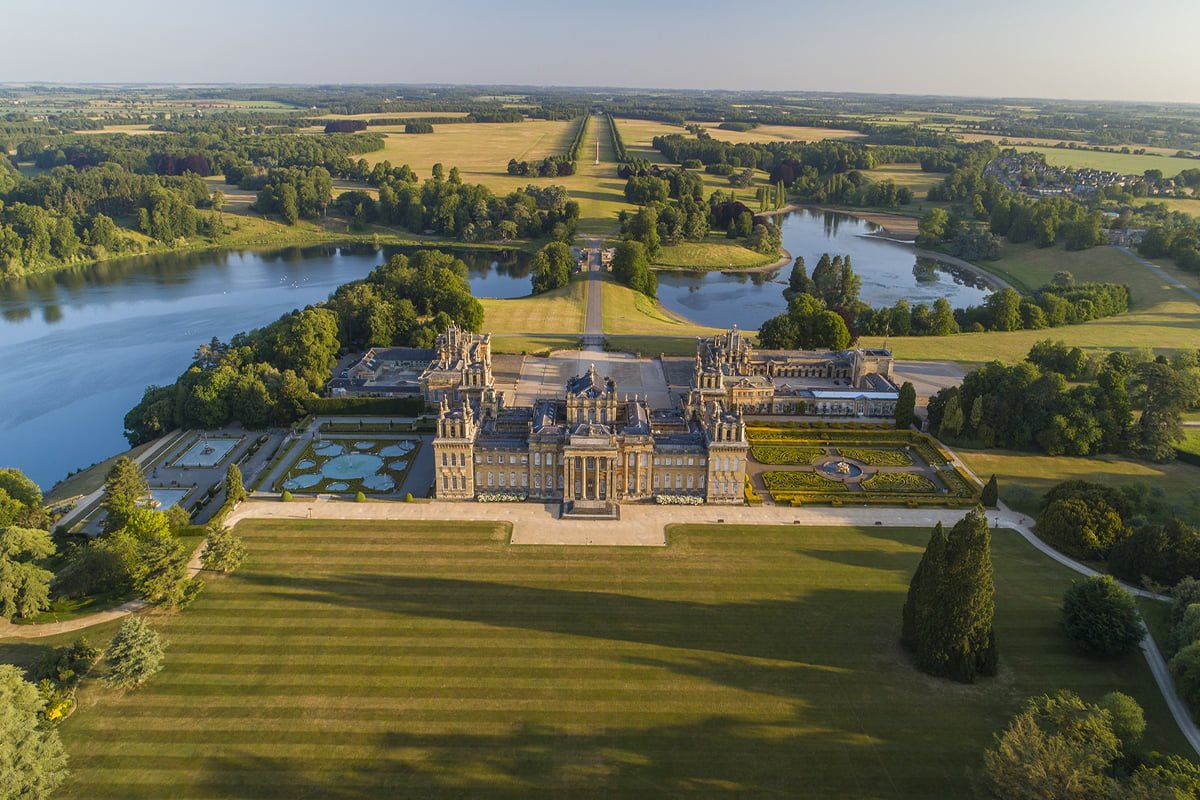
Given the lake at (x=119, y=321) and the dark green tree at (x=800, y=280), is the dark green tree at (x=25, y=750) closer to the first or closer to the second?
the lake at (x=119, y=321)

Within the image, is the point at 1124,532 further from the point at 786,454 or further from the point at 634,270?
the point at 634,270

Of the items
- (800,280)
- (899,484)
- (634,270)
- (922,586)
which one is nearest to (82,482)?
(922,586)

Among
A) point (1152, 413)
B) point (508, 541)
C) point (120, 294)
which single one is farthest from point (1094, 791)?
point (120, 294)

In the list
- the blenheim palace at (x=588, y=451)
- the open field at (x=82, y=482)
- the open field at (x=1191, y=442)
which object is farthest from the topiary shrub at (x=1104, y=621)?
the open field at (x=82, y=482)

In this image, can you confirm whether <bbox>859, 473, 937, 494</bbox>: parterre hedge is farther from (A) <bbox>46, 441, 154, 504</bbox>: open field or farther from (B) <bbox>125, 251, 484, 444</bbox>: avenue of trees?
(A) <bbox>46, 441, 154, 504</bbox>: open field

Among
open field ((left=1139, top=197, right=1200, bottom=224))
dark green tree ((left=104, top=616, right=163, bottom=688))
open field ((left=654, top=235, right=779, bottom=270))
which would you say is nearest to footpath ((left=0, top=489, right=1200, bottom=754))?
dark green tree ((left=104, top=616, right=163, bottom=688))

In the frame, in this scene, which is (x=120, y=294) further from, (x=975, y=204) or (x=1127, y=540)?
(x=975, y=204)
